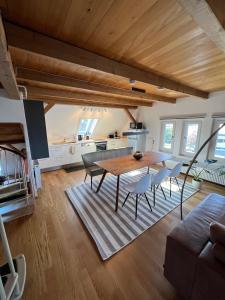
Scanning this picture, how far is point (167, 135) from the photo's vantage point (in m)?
4.86

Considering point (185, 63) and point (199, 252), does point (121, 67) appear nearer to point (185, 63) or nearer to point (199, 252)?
point (185, 63)

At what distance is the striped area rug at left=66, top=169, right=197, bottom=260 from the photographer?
6.34 feet

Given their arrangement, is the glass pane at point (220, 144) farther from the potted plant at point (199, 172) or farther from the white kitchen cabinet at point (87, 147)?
the white kitchen cabinet at point (87, 147)

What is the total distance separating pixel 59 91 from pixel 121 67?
188 centimetres

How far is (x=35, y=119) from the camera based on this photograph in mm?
2799

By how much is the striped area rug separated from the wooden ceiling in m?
2.23

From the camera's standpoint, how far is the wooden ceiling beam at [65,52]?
1164 mm

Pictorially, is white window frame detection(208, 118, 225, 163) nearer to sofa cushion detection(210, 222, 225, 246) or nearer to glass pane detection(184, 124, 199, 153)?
glass pane detection(184, 124, 199, 153)

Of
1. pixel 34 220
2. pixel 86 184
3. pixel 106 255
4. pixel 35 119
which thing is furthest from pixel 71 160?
pixel 106 255

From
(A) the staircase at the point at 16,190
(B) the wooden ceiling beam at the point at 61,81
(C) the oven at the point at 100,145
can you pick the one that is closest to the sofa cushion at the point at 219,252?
(A) the staircase at the point at 16,190

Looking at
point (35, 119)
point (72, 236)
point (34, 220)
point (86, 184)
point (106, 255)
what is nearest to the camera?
point (106, 255)

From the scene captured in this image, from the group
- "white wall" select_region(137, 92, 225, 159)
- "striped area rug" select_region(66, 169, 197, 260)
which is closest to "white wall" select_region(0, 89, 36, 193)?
"striped area rug" select_region(66, 169, 197, 260)

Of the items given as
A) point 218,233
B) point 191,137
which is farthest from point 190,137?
point 218,233

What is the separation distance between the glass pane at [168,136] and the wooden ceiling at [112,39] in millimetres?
2533
